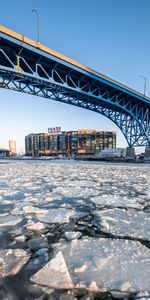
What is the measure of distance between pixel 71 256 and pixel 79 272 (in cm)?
30

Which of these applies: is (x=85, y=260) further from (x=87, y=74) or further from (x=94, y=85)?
(x=94, y=85)

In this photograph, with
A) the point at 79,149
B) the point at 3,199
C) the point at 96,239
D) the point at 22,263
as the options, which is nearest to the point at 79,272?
the point at 22,263

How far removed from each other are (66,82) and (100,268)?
20139 millimetres

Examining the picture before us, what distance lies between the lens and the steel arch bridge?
1513cm

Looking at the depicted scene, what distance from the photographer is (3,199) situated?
14.5 feet

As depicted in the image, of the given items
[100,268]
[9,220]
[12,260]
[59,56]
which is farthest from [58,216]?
[59,56]

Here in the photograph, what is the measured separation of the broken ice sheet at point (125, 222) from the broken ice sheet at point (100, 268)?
0.33 m

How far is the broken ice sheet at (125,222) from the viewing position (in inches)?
96.6

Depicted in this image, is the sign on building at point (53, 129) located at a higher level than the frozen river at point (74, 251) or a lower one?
higher

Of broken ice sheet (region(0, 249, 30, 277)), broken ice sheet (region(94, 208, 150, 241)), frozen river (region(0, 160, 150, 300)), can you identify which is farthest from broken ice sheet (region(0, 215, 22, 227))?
broken ice sheet (region(94, 208, 150, 241))

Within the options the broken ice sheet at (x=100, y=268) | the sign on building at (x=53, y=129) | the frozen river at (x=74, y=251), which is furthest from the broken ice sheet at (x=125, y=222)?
the sign on building at (x=53, y=129)

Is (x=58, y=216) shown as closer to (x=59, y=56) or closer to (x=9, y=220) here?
(x=9, y=220)

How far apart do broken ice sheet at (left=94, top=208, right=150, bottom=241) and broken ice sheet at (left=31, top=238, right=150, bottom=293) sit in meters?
0.33

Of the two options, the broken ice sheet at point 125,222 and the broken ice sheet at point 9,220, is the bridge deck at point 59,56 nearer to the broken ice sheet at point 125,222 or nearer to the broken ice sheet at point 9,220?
the broken ice sheet at point 9,220
